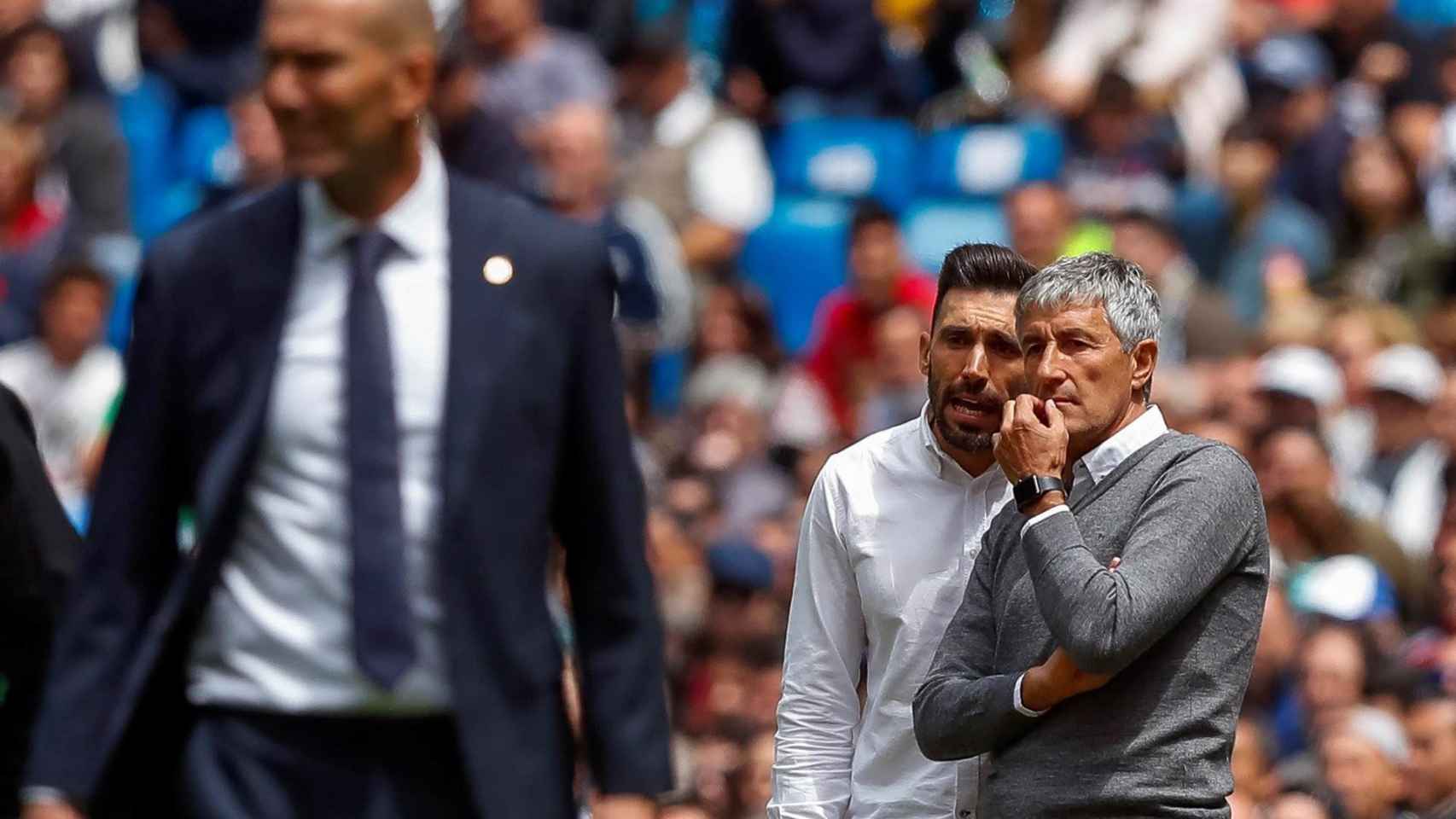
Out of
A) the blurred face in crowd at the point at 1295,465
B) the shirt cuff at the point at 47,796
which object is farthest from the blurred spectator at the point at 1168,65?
the shirt cuff at the point at 47,796

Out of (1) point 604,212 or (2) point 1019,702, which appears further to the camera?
(1) point 604,212

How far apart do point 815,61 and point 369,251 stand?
10897 mm

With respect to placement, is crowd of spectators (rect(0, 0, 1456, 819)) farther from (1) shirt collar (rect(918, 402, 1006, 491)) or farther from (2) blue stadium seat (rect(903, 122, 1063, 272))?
(1) shirt collar (rect(918, 402, 1006, 491))

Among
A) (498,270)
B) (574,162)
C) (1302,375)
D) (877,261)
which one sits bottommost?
(1302,375)

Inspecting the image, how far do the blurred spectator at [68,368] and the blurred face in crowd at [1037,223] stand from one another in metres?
4.06

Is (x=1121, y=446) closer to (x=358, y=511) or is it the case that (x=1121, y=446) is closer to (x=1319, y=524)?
(x=358, y=511)

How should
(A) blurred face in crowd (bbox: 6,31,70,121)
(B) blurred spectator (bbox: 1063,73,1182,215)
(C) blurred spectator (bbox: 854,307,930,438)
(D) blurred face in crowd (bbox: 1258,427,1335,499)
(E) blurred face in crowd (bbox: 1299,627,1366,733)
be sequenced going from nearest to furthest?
(E) blurred face in crowd (bbox: 1299,627,1366,733) → (D) blurred face in crowd (bbox: 1258,427,1335,499) → (C) blurred spectator (bbox: 854,307,930,438) → (B) blurred spectator (bbox: 1063,73,1182,215) → (A) blurred face in crowd (bbox: 6,31,70,121)

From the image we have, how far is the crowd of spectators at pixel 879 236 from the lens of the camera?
30.7ft

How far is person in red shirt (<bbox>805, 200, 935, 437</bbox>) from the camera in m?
11.8

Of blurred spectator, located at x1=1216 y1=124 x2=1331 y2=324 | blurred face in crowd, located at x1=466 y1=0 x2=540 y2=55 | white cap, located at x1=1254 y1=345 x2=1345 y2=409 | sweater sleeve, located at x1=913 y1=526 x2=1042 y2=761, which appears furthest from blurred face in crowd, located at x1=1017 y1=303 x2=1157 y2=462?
blurred face in crowd, located at x1=466 y1=0 x2=540 y2=55

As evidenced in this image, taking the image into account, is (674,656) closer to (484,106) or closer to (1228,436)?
(1228,436)

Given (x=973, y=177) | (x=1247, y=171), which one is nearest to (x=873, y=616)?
(x=1247, y=171)

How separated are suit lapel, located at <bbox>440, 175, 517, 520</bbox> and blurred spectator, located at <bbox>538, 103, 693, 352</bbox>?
7543 mm

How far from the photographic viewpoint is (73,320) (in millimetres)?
12398
